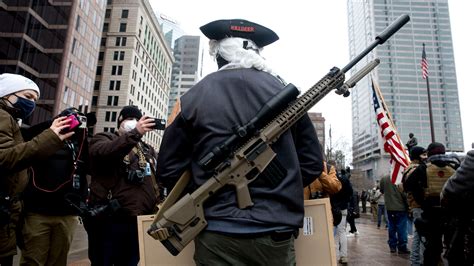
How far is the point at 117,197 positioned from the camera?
136 inches

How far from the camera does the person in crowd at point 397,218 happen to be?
25.6ft

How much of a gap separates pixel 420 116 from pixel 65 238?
131 metres

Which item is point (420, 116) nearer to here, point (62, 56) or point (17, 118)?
point (62, 56)

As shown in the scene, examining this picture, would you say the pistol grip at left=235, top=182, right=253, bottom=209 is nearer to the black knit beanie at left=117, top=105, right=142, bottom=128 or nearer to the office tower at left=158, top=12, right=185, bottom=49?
the black knit beanie at left=117, top=105, right=142, bottom=128

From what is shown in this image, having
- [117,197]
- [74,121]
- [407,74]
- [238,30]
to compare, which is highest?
[407,74]

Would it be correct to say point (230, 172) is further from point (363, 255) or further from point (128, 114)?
point (363, 255)

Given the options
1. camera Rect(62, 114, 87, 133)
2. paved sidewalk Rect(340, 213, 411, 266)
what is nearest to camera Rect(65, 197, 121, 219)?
camera Rect(62, 114, 87, 133)

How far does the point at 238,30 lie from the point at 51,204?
2473 mm

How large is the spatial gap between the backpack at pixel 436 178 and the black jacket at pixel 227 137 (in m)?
3.59

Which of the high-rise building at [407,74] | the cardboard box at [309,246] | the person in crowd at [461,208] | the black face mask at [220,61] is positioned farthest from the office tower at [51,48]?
the high-rise building at [407,74]

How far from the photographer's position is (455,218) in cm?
349

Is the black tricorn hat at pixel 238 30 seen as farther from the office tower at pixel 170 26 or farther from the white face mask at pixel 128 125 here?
the office tower at pixel 170 26

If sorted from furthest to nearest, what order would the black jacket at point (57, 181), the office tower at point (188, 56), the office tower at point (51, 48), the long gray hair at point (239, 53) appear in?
the office tower at point (188, 56) < the office tower at point (51, 48) < the black jacket at point (57, 181) < the long gray hair at point (239, 53)

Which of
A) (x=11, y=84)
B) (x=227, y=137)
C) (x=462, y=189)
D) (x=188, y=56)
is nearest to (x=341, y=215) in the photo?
(x=462, y=189)
